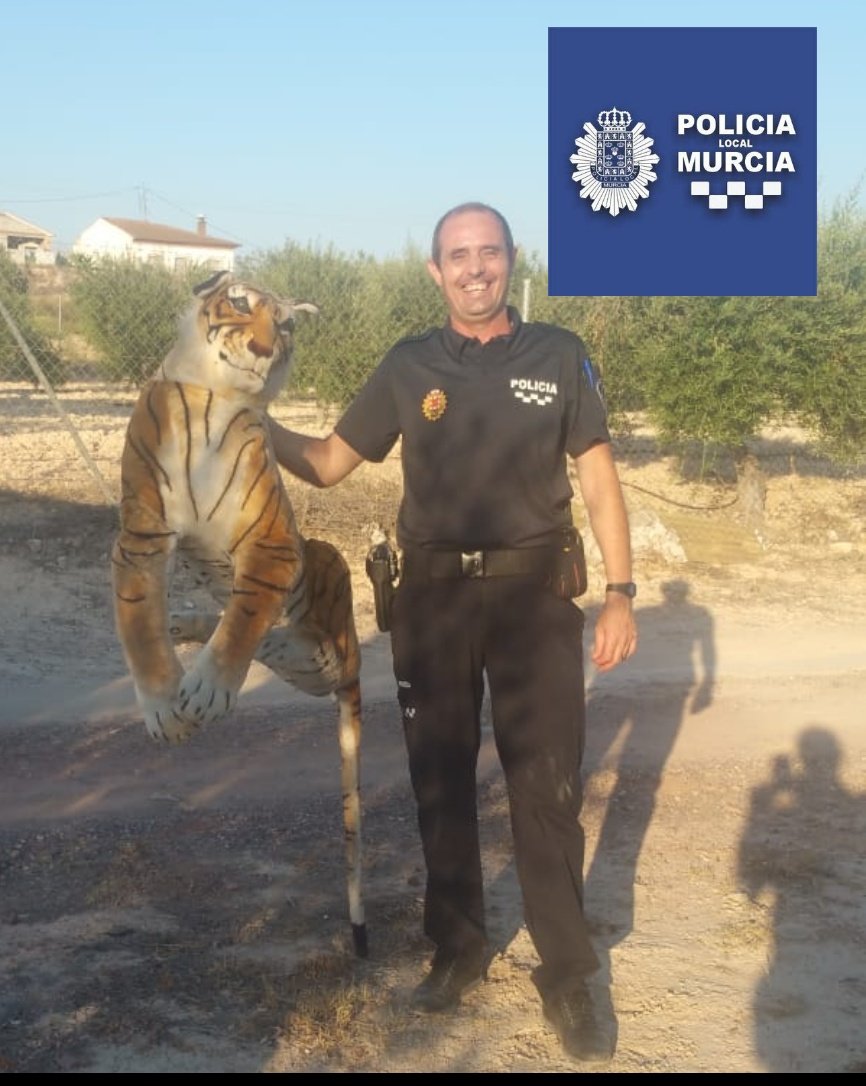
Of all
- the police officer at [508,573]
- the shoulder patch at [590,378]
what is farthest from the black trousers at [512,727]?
the shoulder patch at [590,378]

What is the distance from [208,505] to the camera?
310 centimetres

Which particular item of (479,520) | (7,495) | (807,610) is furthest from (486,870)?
(7,495)

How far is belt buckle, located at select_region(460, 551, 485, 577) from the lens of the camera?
3781 millimetres

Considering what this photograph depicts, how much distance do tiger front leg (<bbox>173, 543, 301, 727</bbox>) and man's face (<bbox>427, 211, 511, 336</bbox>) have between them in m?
0.96

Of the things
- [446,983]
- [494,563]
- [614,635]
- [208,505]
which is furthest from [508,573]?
[446,983]

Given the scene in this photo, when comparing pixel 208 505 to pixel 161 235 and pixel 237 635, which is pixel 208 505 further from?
pixel 161 235

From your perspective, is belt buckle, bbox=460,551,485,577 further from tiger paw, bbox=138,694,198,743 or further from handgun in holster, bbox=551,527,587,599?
tiger paw, bbox=138,694,198,743

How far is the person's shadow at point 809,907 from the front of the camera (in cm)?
384

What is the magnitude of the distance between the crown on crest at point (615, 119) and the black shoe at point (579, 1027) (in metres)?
9.58

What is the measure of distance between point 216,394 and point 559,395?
3.51ft

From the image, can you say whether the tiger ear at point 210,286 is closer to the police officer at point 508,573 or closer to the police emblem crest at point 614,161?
the police officer at point 508,573

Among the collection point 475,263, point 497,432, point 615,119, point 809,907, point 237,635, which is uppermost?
point 615,119

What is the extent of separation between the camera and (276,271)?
1396 cm

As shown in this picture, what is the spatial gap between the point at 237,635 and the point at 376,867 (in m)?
2.16
